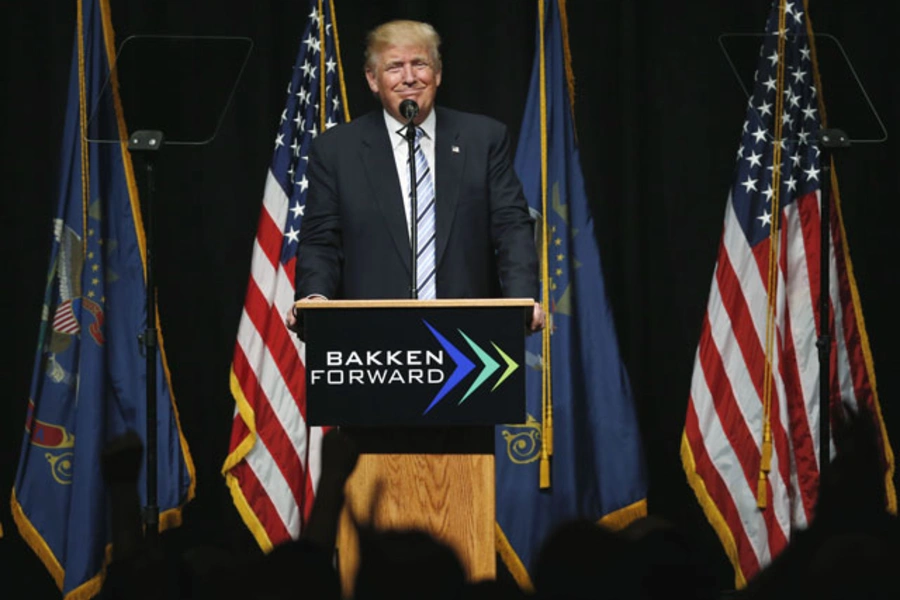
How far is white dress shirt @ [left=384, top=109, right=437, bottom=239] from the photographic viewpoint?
12.6ft

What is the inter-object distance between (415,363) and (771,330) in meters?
2.28

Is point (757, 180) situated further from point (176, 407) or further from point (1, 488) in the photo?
point (1, 488)

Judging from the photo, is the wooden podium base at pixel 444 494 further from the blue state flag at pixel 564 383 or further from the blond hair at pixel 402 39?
the blue state flag at pixel 564 383

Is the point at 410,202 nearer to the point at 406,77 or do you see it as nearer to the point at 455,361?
the point at 406,77

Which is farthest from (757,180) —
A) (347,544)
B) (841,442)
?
(841,442)

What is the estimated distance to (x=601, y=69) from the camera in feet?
Result: 17.9

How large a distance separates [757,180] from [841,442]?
14.1 ft

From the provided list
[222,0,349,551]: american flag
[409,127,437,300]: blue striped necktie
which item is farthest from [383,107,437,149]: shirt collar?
[222,0,349,551]: american flag

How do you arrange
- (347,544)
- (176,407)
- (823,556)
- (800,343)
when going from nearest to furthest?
(823,556) → (347,544) → (800,343) → (176,407)

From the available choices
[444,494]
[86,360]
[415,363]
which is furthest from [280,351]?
[415,363]

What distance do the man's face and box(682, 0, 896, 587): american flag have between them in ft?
5.58

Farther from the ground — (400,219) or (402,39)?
(402,39)

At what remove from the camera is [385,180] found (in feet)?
12.6

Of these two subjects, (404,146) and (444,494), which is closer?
(444,494)
